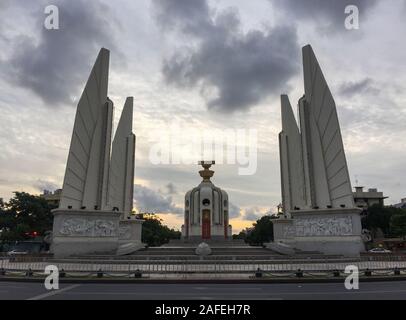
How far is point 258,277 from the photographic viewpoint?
1344 centimetres

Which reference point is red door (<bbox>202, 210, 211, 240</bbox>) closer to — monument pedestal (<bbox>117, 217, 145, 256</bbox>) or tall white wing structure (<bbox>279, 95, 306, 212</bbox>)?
tall white wing structure (<bbox>279, 95, 306, 212</bbox>)

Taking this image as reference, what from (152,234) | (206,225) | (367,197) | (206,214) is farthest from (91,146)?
(367,197)

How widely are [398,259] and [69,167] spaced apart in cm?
2404

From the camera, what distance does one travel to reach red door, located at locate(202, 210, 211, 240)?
139ft

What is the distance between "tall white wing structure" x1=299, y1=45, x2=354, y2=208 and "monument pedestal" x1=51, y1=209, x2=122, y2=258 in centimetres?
1595

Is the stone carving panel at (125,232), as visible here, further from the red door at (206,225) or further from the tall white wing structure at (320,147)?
the tall white wing structure at (320,147)

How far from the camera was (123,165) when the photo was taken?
40.4m

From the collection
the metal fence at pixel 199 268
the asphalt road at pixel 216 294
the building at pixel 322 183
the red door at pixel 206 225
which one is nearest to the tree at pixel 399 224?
the building at pixel 322 183

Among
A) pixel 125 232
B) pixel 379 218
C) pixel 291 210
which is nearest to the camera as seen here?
pixel 291 210

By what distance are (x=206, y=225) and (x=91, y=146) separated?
66.7 feet

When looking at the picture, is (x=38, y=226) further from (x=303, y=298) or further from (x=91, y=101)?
(x=303, y=298)

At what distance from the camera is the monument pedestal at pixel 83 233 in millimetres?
23016

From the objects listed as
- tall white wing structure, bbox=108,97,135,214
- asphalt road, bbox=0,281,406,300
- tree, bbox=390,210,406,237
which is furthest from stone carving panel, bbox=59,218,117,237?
tree, bbox=390,210,406,237

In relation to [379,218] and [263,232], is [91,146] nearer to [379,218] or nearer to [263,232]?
[263,232]
